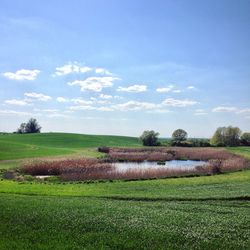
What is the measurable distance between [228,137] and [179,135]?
18.4 m

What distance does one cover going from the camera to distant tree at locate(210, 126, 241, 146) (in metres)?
122

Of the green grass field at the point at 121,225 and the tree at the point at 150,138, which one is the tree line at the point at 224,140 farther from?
the green grass field at the point at 121,225

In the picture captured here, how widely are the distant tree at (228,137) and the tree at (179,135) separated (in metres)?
11.8

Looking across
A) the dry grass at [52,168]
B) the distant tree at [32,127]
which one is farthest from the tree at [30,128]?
the dry grass at [52,168]

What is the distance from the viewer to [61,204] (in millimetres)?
22031

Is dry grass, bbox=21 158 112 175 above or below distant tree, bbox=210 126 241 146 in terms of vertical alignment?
below

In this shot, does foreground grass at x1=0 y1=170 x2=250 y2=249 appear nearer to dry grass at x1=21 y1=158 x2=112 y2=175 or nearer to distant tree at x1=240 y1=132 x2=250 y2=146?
dry grass at x1=21 y1=158 x2=112 y2=175

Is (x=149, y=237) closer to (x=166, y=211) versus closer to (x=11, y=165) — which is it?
(x=166, y=211)

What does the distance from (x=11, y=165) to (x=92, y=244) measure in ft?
142

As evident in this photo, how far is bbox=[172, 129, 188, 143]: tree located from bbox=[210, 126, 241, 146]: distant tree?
11845 millimetres

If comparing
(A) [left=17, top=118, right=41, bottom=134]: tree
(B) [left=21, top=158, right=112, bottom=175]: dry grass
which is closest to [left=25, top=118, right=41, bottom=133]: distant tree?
(A) [left=17, top=118, right=41, bottom=134]: tree

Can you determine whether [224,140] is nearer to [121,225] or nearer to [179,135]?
[179,135]

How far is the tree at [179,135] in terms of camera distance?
130675 mm

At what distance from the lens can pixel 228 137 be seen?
4857 inches
